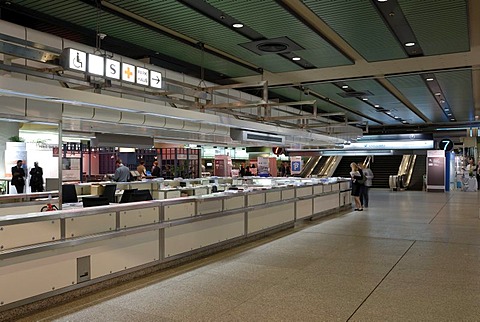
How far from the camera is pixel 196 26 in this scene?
627 centimetres

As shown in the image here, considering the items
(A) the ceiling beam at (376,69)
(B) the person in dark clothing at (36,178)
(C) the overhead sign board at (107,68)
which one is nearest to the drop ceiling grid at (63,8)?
(C) the overhead sign board at (107,68)

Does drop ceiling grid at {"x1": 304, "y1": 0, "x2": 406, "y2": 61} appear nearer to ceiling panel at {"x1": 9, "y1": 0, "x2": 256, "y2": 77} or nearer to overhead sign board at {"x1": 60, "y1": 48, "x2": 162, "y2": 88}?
overhead sign board at {"x1": 60, "y1": 48, "x2": 162, "y2": 88}

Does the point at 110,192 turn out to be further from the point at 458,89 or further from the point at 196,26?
the point at 458,89

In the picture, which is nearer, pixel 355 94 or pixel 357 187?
pixel 355 94

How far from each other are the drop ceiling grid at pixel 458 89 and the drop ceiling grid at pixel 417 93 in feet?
1.40

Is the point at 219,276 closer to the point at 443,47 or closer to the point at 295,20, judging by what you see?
the point at 295,20

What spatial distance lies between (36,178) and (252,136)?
459cm

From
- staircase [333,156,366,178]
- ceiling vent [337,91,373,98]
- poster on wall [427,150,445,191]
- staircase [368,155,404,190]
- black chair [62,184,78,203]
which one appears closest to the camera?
black chair [62,184,78,203]

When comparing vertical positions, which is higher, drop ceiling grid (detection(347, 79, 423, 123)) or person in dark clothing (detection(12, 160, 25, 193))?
drop ceiling grid (detection(347, 79, 423, 123))

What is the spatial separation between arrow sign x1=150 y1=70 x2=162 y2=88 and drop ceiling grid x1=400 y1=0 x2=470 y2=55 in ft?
10.4

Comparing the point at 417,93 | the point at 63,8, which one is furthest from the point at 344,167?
the point at 63,8

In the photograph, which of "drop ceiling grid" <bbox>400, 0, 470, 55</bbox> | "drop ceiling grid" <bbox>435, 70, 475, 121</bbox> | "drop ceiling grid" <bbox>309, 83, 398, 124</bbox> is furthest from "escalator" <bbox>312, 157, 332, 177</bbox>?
"drop ceiling grid" <bbox>400, 0, 470, 55</bbox>

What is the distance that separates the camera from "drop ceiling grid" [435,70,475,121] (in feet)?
32.7

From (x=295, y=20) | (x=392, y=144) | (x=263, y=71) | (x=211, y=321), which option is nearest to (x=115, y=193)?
(x=263, y=71)
